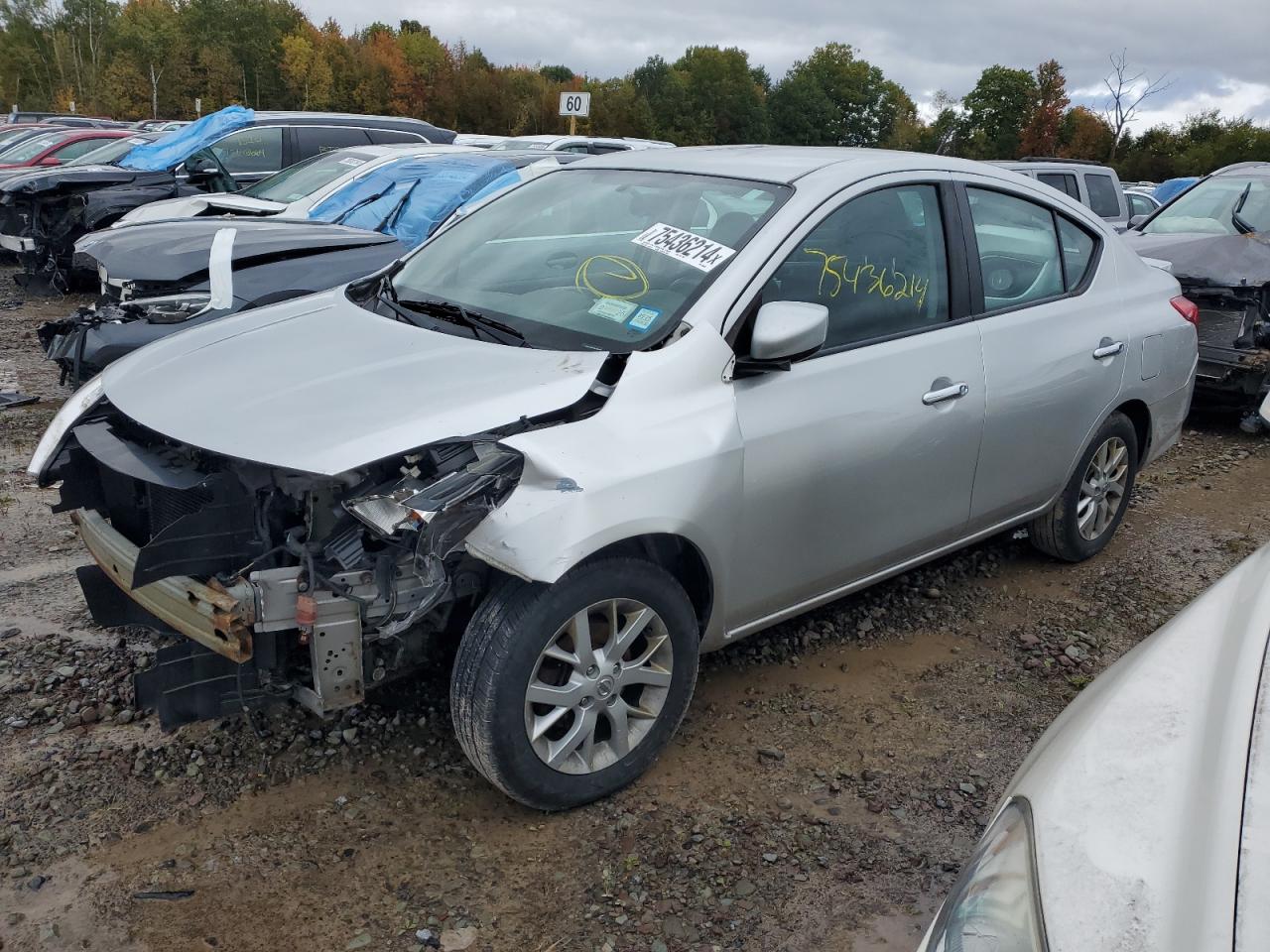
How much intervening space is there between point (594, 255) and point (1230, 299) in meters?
5.38

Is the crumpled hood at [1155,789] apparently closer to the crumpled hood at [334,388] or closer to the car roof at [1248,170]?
the crumpled hood at [334,388]

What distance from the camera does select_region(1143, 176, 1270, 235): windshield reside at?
795 cm

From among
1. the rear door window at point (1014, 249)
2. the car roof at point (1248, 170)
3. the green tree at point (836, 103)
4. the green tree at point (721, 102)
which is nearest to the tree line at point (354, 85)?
the green tree at point (721, 102)

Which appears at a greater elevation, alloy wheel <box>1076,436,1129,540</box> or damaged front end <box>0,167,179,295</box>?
damaged front end <box>0,167,179,295</box>

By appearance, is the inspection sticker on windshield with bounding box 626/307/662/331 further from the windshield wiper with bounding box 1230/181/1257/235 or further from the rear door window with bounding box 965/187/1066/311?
the windshield wiper with bounding box 1230/181/1257/235

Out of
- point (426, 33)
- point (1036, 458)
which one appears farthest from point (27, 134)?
point (426, 33)

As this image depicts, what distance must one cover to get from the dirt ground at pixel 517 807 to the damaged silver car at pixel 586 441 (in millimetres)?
284

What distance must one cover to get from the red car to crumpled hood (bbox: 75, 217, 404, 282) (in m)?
9.32

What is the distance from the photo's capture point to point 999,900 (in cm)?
147

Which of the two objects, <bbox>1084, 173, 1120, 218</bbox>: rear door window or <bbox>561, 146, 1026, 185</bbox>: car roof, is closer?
<bbox>561, 146, 1026, 185</bbox>: car roof

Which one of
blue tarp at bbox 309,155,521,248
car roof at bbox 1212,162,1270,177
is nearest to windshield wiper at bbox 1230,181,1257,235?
car roof at bbox 1212,162,1270,177

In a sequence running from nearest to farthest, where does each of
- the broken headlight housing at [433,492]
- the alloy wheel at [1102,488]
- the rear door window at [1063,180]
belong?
the broken headlight housing at [433,492] → the alloy wheel at [1102,488] → the rear door window at [1063,180]

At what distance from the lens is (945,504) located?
3.73 m

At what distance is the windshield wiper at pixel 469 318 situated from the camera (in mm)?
3184
